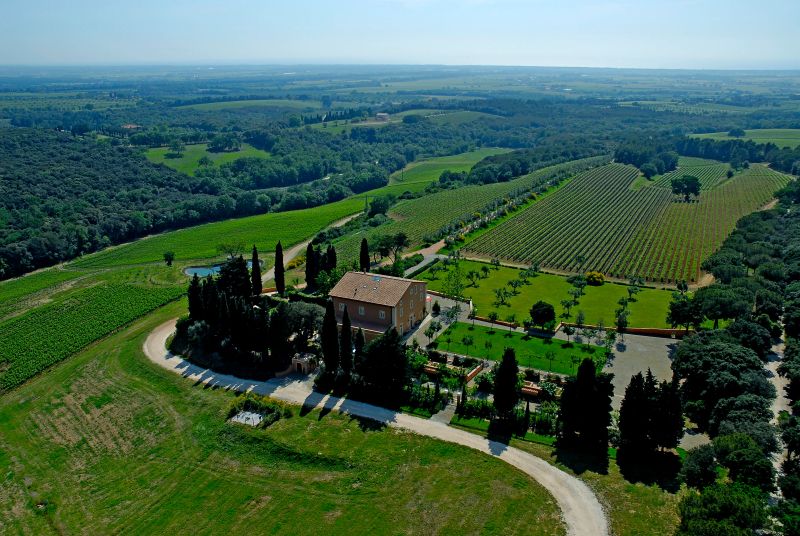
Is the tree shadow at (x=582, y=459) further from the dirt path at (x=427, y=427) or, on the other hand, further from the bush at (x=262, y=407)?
the bush at (x=262, y=407)

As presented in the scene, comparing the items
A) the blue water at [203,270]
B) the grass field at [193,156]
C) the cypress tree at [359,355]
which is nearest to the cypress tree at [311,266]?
the blue water at [203,270]

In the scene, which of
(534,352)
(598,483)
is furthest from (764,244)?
(598,483)

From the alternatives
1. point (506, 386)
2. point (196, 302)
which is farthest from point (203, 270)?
point (506, 386)

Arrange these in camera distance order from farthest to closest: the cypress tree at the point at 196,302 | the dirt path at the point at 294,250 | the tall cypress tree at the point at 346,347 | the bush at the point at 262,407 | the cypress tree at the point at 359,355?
the dirt path at the point at 294,250 → the cypress tree at the point at 196,302 → the tall cypress tree at the point at 346,347 → the cypress tree at the point at 359,355 → the bush at the point at 262,407

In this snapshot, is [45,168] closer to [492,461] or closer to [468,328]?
[468,328]

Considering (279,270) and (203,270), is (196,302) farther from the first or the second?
(203,270)

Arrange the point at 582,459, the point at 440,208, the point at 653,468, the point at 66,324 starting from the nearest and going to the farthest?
1. the point at 653,468
2. the point at 582,459
3. the point at 66,324
4. the point at 440,208
